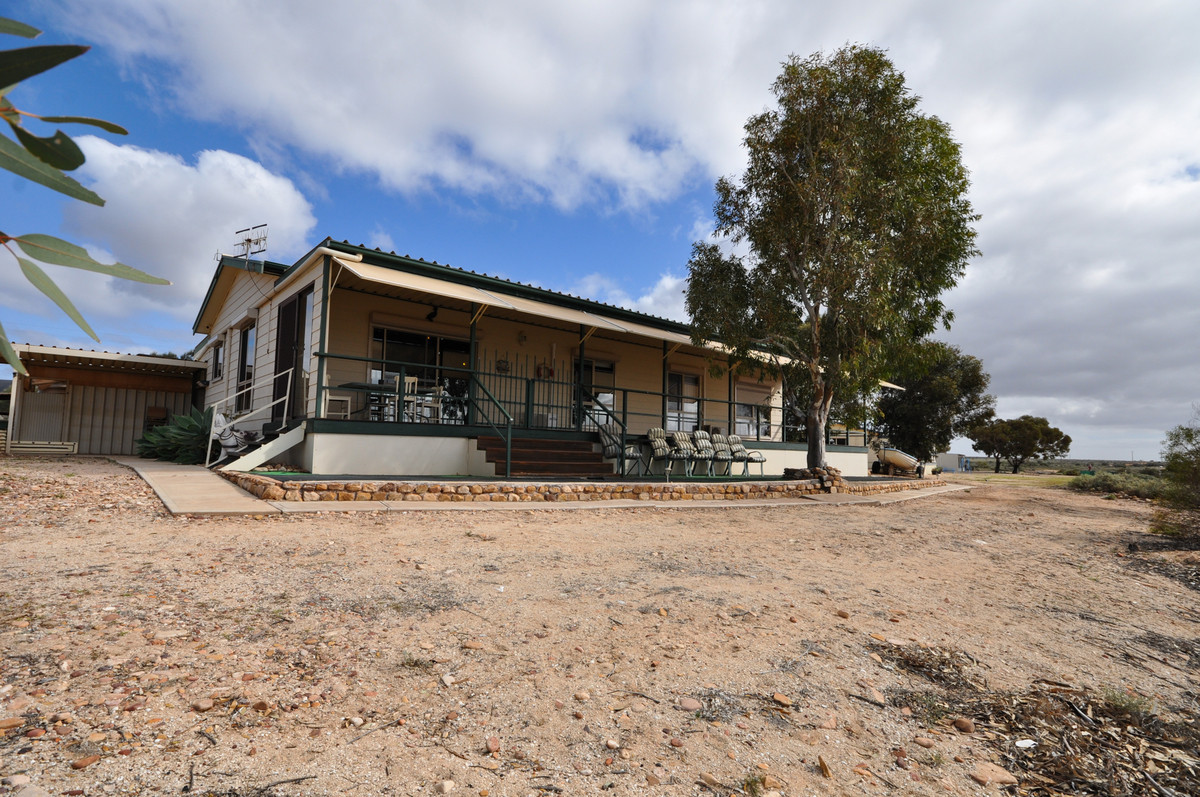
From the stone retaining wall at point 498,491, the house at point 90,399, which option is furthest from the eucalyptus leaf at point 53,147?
the house at point 90,399

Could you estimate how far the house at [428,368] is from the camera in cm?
888

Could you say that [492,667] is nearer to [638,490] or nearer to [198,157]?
[198,157]

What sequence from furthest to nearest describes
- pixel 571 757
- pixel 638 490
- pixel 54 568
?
pixel 638 490 < pixel 54 568 < pixel 571 757

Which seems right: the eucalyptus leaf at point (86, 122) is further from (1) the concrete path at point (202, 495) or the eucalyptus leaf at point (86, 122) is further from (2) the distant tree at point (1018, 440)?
(2) the distant tree at point (1018, 440)

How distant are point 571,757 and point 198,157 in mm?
2670

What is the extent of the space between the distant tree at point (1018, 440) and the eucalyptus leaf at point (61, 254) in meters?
37.2

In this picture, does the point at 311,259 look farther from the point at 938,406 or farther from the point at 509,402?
the point at 938,406

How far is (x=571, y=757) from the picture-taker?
6.15ft

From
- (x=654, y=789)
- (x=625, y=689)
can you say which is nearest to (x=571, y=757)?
(x=654, y=789)

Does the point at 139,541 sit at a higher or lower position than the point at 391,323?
lower

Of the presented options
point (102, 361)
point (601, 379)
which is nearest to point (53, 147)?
point (601, 379)

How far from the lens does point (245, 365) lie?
13.5 m

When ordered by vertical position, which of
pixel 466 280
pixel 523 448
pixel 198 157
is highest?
pixel 466 280

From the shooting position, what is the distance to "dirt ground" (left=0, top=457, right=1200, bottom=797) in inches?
70.5
